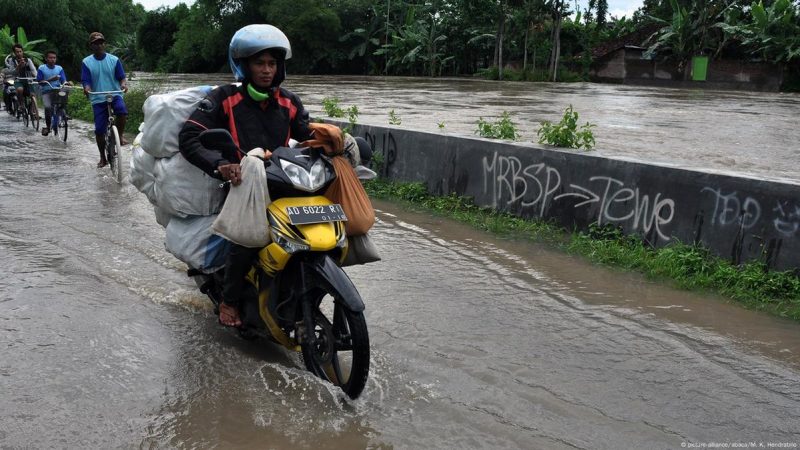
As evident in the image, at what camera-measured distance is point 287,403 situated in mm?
3383

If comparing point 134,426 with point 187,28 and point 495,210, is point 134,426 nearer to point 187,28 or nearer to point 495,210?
point 495,210

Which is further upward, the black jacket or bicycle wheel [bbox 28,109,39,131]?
the black jacket

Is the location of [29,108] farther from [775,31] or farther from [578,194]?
[775,31]

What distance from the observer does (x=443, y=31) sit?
153ft

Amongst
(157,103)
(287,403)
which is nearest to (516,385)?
(287,403)

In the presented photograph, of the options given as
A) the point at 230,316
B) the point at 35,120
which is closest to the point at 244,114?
the point at 230,316

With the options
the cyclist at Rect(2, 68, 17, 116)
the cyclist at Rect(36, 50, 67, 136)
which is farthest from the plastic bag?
the cyclist at Rect(2, 68, 17, 116)

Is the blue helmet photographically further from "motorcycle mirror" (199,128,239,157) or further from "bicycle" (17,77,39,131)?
"bicycle" (17,77,39,131)

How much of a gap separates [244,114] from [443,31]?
147ft

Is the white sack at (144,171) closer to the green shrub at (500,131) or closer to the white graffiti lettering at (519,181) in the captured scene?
the white graffiti lettering at (519,181)

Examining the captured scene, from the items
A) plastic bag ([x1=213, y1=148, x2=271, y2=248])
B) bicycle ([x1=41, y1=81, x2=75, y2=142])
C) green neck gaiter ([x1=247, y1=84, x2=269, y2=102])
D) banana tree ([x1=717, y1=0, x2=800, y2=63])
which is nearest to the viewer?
plastic bag ([x1=213, y1=148, x2=271, y2=248])

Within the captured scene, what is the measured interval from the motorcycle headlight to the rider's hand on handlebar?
22 centimetres

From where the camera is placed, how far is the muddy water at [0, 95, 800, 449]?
3.15m

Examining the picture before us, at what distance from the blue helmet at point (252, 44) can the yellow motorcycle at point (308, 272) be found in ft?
Answer: 1.67
